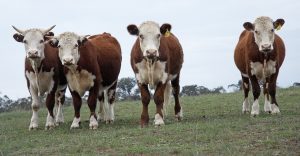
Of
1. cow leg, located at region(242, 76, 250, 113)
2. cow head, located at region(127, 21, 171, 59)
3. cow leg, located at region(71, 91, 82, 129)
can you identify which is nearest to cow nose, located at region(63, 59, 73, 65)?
cow leg, located at region(71, 91, 82, 129)

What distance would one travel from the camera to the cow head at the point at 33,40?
41.5ft

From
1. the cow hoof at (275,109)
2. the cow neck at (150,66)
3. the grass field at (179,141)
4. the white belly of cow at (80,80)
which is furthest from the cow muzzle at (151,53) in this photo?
the cow hoof at (275,109)

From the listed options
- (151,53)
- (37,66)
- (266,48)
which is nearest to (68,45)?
(37,66)

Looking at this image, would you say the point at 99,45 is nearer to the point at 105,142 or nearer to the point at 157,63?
the point at 157,63

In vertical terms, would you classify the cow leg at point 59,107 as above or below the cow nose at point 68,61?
Answer: below

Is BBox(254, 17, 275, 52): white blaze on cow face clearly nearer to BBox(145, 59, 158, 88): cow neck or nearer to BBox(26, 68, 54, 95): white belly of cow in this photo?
BBox(145, 59, 158, 88): cow neck

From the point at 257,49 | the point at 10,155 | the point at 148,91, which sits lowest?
the point at 10,155

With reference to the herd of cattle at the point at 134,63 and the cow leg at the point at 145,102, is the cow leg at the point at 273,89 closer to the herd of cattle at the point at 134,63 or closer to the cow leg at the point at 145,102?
the herd of cattle at the point at 134,63

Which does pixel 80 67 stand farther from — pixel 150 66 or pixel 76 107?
pixel 150 66

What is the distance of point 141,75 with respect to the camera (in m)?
12.5

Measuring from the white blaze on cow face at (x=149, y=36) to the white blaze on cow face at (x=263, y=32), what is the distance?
2.43 metres

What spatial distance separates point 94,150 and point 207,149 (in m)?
1.95

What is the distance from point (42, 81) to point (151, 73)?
113 inches

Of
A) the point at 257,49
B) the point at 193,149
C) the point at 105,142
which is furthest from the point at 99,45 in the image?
the point at 193,149
